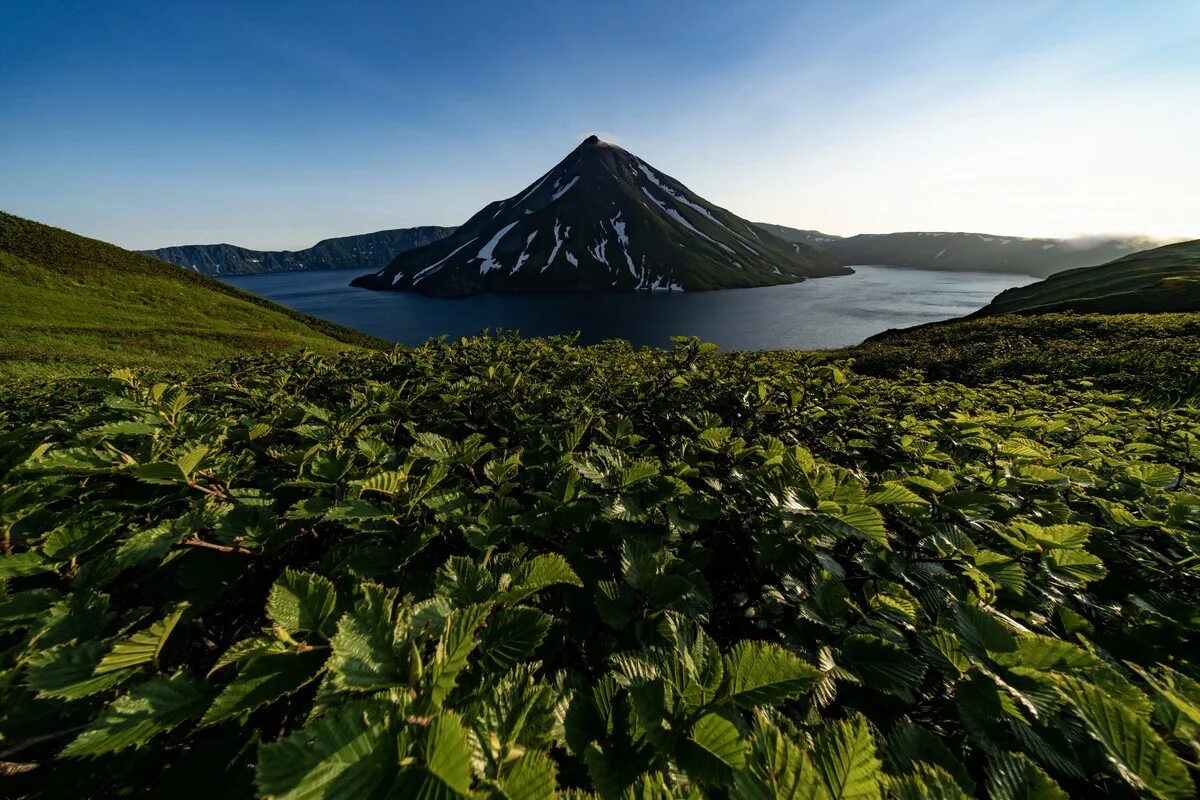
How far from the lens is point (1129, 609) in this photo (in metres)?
2.17

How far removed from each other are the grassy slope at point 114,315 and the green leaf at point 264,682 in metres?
35.4

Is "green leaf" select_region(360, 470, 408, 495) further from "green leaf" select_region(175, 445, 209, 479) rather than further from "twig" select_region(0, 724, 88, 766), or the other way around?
"twig" select_region(0, 724, 88, 766)

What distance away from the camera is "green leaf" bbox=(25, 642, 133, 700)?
1.16m

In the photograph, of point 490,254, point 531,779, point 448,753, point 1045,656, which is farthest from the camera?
point 490,254

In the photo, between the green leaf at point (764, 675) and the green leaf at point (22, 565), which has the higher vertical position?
the green leaf at point (22, 565)

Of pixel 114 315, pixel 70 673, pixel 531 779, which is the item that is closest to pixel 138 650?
pixel 70 673

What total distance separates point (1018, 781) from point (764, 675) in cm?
69

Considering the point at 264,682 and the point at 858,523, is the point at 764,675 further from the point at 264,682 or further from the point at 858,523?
the point at 264,682

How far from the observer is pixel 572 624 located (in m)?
1.91

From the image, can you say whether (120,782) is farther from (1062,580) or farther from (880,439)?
(880,439)

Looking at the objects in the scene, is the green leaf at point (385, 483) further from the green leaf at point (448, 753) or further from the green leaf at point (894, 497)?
the green leaf at point (894, 497)

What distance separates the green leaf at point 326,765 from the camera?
2.82 ft

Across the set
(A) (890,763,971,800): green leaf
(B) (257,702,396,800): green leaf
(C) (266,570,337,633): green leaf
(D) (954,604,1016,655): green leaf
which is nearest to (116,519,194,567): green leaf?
(C) (266,570,337,633): green leaf

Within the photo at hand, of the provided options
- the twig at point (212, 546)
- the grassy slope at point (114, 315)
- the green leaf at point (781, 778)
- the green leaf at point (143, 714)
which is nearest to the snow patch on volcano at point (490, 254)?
the grassy slope at point (114, 315)
